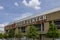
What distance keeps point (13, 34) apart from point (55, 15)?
19835mm

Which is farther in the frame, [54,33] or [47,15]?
[47,15]

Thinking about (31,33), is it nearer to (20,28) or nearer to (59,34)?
(59,34)

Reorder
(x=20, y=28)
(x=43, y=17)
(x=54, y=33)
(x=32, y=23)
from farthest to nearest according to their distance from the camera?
(x=20, y=28) < (x=32, y=23) < (x=43, y=17) < (x=54, y=33)

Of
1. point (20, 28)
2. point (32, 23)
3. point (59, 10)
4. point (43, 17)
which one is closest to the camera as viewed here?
point (59, 10)

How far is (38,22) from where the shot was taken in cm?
4203

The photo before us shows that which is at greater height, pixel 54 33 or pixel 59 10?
pixel 59 10

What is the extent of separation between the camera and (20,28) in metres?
52.7

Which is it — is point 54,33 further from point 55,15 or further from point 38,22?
point 38,22

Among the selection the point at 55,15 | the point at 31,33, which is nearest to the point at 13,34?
the point at 31,33

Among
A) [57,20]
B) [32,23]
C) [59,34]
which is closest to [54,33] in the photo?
[59,34]

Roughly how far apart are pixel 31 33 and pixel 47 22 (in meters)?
4.62

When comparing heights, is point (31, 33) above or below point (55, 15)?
below

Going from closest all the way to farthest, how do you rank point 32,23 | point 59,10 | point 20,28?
point 59,10
point 32,23
point 20,28

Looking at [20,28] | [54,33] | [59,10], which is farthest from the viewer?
[20,28]
